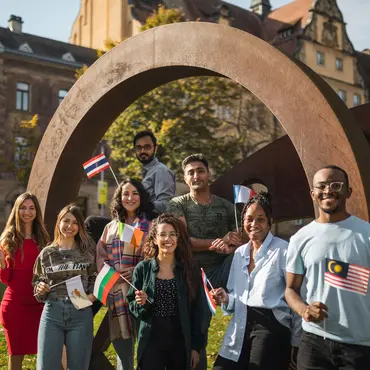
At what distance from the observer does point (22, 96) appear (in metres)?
30.5

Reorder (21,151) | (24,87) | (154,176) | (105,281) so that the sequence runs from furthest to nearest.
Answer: (24,87)
(21,151)
(154,176)
(105,281)

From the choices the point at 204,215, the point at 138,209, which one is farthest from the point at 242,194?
the point at 138,209

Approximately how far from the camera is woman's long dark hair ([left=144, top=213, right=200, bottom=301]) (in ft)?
12.3

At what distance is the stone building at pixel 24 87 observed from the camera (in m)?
29.4

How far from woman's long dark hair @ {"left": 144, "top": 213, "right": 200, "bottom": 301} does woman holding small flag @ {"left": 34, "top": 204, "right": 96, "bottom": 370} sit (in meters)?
0.61

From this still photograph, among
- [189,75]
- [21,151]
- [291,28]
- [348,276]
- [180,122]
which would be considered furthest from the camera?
[291,28]

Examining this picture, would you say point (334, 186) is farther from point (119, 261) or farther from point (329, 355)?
point (119, 261)

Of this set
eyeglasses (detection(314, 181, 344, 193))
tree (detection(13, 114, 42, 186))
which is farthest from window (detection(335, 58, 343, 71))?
eyeglasses (detection(314, 181, 344, 193))

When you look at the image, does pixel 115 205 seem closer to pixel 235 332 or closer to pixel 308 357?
pixel 235 332

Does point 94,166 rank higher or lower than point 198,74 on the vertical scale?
lower

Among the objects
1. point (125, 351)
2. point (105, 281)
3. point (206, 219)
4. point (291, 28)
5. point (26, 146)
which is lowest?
point (125, 351)

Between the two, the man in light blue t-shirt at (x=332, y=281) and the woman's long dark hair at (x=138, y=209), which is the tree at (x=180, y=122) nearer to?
the woman's long dark hair at (x=138, y=209)

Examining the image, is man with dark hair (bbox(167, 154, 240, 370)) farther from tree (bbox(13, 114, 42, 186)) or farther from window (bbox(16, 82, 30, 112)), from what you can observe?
window (bbox(16, 82, 30, 112))

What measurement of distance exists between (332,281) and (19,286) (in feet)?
9.28
